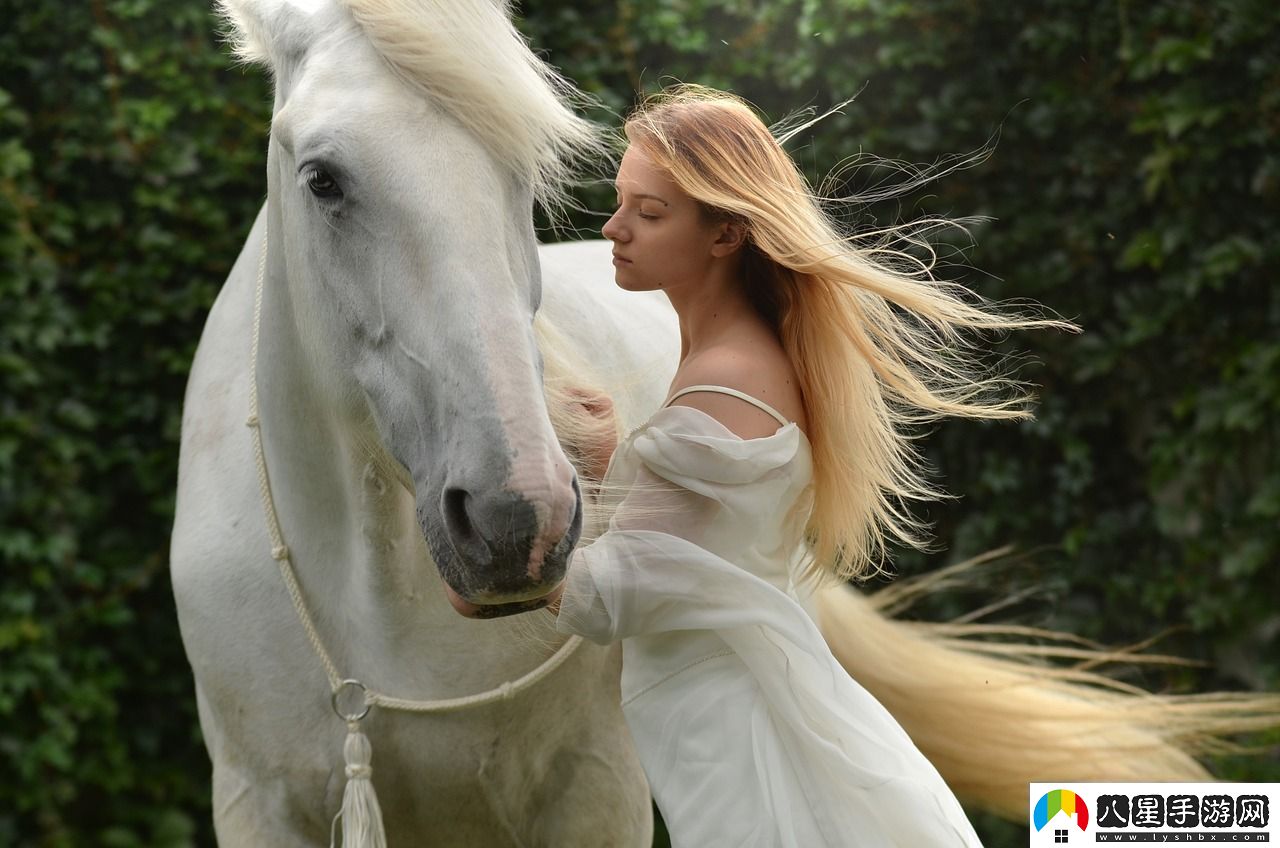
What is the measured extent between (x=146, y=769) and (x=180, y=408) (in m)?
1.04

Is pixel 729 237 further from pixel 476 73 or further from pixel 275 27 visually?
pixel 275 27

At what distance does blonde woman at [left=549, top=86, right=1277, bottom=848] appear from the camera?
1682 mm

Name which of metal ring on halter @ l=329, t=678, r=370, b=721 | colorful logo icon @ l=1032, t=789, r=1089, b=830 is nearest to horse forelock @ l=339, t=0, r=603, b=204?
metal ring on halter @ l=329, t=678, r=370, b=721

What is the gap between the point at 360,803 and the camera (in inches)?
74.5

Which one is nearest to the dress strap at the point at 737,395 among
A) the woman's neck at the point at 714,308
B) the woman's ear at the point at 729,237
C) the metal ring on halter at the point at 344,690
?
the woman's neck at the point at 714,308

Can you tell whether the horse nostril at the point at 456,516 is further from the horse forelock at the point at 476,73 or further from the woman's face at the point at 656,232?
the woman's face at the point at 656,232

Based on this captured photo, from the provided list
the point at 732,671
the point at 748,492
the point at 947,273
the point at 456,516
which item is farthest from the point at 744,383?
the point at 947,273

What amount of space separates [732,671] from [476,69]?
0.84 meters

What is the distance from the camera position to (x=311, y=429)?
195cm

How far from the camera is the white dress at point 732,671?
5.49 ft

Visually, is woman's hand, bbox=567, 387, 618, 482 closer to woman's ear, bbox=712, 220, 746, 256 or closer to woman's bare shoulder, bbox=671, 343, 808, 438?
woman's bare shoulder, bbox=671, 343, 808, 438

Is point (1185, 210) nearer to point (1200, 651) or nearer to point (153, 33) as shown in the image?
point (1200, 651)

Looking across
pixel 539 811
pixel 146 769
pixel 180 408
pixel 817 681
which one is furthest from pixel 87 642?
pixel 817 681

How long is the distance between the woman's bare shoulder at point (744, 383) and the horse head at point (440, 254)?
0.26 metres
